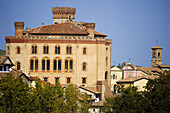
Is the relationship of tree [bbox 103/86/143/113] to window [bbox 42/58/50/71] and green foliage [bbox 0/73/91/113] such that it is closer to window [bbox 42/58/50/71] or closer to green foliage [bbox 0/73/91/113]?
green foliage [bbox 0/73/91/113]

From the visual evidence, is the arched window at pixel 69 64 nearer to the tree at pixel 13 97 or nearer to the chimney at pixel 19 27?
the chimney at pixel 19 27

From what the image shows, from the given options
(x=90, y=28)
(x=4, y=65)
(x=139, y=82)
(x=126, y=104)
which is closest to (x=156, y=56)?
(x=139, y=82)

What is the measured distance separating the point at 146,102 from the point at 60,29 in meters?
47.3

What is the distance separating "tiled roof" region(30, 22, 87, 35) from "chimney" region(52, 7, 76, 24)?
10.2 metres

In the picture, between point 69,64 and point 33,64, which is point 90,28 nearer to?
point 69,64

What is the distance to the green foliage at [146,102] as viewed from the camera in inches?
2822

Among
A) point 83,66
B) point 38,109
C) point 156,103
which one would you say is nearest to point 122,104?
point 156,103

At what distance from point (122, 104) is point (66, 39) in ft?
135

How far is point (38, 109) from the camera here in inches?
2837

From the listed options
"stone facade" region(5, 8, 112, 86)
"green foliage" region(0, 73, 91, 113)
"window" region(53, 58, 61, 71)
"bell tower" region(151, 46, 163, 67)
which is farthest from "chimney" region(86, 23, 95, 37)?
"bell tower" region(151, 46, 163, 67)

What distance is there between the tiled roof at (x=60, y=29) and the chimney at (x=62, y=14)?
10.2m

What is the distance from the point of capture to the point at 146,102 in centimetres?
7300

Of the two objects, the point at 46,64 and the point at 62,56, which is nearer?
the point at 46,64

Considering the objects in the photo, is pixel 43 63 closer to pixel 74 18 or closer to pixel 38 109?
pixel 74 18
